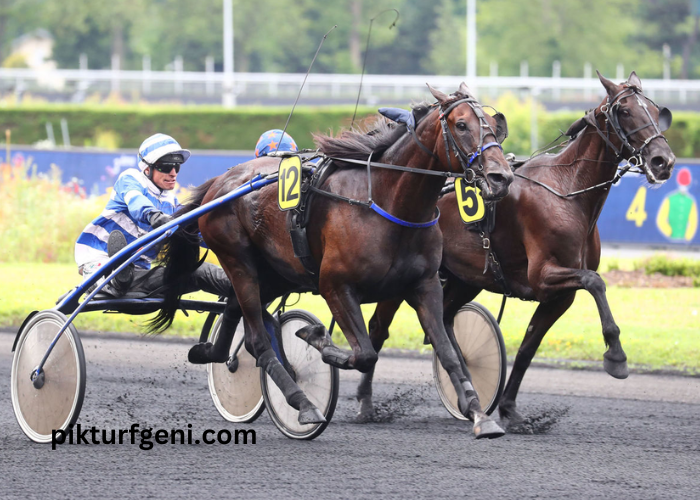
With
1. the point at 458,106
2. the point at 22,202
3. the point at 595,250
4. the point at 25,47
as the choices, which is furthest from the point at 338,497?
the point at 25,47

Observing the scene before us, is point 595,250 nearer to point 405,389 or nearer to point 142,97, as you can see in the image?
point 405,389

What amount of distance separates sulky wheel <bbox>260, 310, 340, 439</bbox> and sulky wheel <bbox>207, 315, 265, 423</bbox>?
0.97 ft

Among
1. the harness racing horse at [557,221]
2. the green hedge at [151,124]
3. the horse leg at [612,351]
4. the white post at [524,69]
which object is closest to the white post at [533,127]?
the green hedge at [151,124]

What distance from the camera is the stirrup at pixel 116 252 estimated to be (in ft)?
18.2

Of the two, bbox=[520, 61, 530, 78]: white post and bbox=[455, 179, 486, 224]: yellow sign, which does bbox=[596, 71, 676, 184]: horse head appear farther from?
bbox=[520, 61, 530, 78]: white post

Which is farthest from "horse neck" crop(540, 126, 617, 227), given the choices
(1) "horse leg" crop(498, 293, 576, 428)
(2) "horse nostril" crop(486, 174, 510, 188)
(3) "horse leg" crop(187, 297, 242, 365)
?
(3) "horse leg" crop(187, 297, 242, 365)

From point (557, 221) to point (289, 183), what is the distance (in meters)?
1.59

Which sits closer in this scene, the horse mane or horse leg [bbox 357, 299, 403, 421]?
the horse mane

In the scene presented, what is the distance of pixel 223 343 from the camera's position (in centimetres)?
576

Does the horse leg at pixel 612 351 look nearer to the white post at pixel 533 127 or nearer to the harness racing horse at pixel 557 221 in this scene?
the harness racing horse at pixel 557 221

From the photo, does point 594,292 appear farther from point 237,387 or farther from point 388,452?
point 237,387

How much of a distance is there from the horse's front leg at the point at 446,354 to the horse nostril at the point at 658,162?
1410 millimetres

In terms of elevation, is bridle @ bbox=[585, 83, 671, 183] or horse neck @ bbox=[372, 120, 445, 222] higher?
bridle @ bbox=[585, 83, 671, 183]

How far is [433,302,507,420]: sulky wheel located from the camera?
5.97 meters
